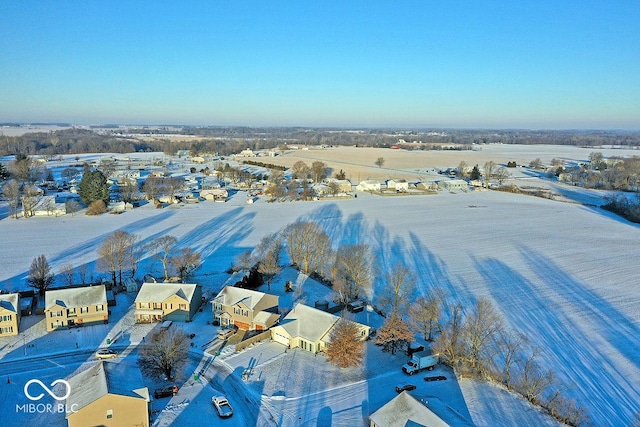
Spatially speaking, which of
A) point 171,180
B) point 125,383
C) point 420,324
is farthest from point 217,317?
point 171,180

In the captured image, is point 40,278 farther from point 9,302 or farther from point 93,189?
point 93,189

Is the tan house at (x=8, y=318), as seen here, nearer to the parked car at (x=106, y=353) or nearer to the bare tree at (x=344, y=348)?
the parked car at (x=106, y=353)

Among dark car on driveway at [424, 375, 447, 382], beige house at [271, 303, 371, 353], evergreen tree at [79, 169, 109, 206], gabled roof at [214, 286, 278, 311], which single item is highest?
evergreen tree at [79, 169, 109, 206]

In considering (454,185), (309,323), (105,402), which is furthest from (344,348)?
(454,185)

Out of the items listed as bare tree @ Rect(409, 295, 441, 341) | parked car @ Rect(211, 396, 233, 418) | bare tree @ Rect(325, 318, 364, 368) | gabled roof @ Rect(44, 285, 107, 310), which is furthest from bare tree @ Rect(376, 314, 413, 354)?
gabled roof @ Rect(44, 285, 107, 310)

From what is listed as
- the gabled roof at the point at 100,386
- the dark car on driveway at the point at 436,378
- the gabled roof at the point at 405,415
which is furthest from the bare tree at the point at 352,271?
the gabled roof at the point at 100,386

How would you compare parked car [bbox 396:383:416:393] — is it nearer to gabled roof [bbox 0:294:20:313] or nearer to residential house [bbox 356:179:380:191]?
gabled roof [bbox 0:294:20:313]
